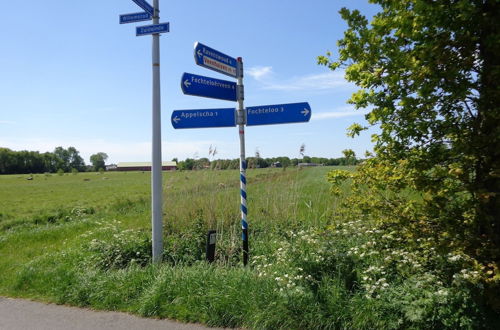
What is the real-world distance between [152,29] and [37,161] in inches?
4851

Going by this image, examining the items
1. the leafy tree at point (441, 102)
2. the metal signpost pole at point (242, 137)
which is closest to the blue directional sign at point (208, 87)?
the metal signpost pole at point (242, 137)

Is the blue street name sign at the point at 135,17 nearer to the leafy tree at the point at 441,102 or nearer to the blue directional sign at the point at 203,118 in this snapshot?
the blue directional sign at the point at 203,118

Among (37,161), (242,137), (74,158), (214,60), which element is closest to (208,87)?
(214,60)

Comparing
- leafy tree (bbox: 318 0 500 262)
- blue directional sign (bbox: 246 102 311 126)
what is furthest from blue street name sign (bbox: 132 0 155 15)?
leafy tree (bbox: 318 0 500 262)

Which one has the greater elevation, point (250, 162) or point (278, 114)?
point (278, 114)

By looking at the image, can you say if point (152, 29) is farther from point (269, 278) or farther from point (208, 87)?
point (269, 278)

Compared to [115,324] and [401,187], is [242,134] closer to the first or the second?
[401,187]

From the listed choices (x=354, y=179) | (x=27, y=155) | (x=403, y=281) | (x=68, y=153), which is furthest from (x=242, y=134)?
(x=68, y=153)

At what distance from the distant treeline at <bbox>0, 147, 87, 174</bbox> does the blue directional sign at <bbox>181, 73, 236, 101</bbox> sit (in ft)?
348

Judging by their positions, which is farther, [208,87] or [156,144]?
[156,144]

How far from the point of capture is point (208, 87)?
5.04 meters

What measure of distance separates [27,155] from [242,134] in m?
124

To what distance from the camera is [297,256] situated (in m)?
4.49

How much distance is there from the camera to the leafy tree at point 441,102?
10.3 feet
